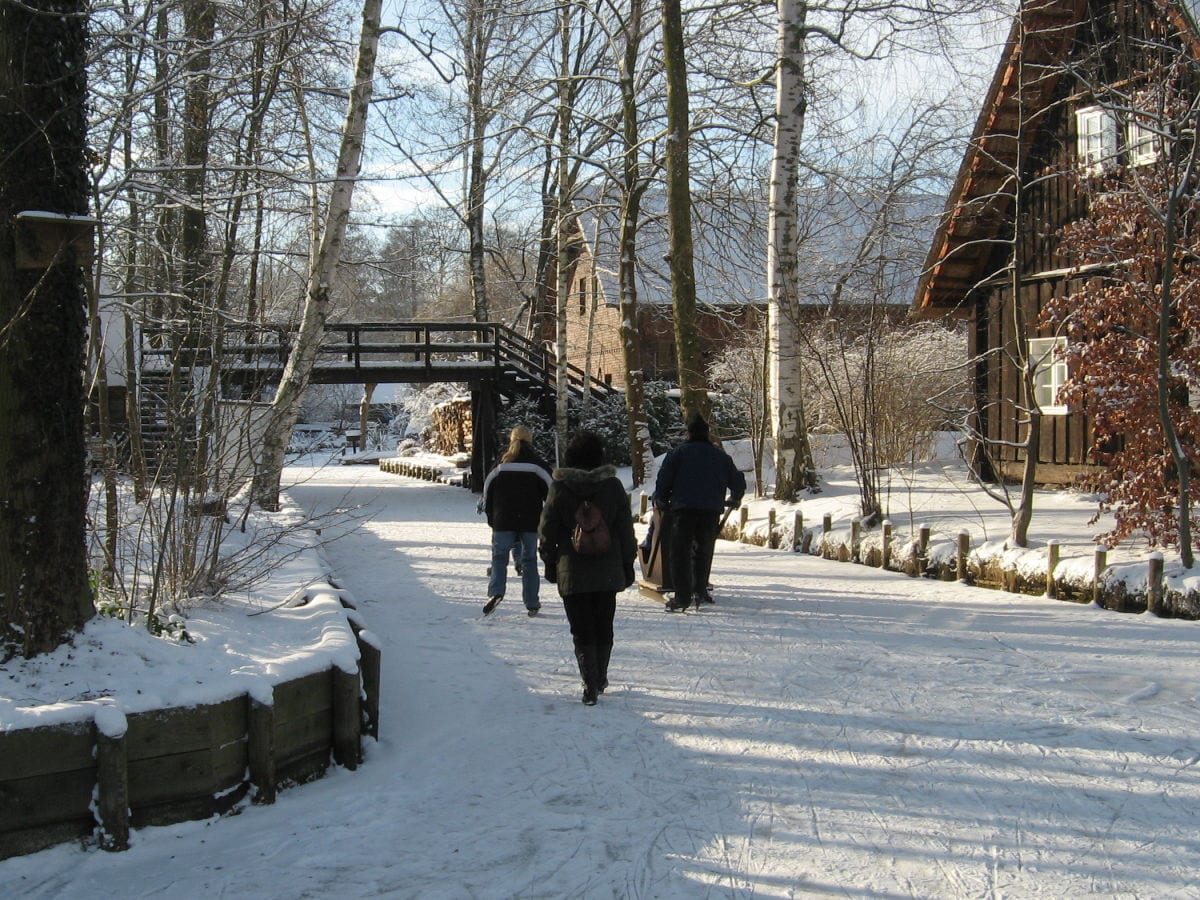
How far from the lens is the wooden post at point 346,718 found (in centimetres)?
591

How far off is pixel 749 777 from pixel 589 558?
1917 mm

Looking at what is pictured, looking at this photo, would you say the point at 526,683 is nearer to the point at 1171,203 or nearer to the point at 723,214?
the point at 1171,203

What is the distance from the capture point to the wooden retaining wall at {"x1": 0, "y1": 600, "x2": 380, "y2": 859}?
4703 millimetres

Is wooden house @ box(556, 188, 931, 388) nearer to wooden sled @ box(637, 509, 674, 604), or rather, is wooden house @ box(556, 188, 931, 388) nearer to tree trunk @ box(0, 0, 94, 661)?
wooden sled @ box(637, 509, 674, 604)

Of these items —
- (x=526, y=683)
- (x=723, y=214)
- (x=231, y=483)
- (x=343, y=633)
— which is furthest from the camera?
(x=723, y=214)

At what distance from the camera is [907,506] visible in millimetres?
15438

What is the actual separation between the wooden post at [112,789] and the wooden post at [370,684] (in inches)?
66.6

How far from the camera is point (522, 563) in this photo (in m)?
10.3

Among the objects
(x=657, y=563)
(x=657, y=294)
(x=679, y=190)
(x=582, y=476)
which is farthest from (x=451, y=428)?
(x=582, y=476)

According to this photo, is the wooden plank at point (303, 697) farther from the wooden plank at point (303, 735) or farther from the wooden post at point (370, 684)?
the wooden post at point (370, 684)

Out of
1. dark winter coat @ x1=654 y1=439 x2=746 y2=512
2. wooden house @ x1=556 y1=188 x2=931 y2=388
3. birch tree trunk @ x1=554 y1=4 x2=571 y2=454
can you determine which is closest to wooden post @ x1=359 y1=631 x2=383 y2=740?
dark winter coat @ x1=654 y1=439 x2=746 y2=512

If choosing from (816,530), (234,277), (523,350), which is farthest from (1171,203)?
(523,350)

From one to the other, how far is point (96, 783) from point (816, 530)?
1108 centimetres

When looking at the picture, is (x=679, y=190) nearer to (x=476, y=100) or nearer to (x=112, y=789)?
(x=476, y=100)
